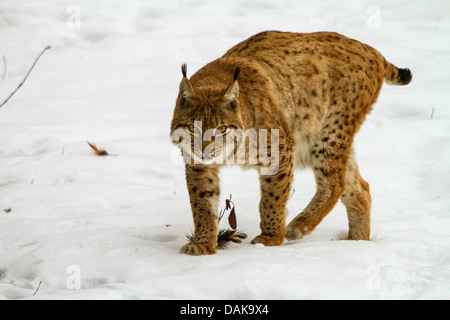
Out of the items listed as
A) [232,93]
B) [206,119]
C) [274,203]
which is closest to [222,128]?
[206,119]

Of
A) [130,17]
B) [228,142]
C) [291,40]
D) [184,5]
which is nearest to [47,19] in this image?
[130,17]

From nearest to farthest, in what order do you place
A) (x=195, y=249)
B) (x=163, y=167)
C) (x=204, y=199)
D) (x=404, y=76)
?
(x=195, y=249) → (x=204, y=199) → (x=404, y=76) → (x=163, y=167)

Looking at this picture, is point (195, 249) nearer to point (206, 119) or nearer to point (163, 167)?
point (206, 119)

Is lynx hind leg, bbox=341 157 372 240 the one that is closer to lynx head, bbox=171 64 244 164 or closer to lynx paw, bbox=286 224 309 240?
lynx paw, bbox=286 224 309 240

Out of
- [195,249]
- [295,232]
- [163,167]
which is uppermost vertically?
[195,249]

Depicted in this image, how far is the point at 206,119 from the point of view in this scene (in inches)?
173

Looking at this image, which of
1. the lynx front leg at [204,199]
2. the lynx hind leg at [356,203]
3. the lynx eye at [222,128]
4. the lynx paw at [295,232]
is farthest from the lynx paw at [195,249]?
the lynx hind leg at [356,203]

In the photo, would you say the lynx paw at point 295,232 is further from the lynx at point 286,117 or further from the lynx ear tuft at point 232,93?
the lynx ear tuft at point 232,93

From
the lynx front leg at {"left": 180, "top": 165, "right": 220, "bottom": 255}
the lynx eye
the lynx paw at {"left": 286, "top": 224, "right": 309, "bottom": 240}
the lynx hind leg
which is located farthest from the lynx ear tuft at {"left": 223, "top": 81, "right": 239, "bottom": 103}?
the lynx hind leg

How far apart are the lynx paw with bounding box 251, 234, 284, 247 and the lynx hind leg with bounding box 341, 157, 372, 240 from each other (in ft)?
2.70

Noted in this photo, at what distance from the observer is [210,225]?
15.3ft

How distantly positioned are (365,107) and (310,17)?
634cm

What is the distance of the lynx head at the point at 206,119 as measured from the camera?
4355 mm

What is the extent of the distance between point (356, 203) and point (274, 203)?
3.29ft
